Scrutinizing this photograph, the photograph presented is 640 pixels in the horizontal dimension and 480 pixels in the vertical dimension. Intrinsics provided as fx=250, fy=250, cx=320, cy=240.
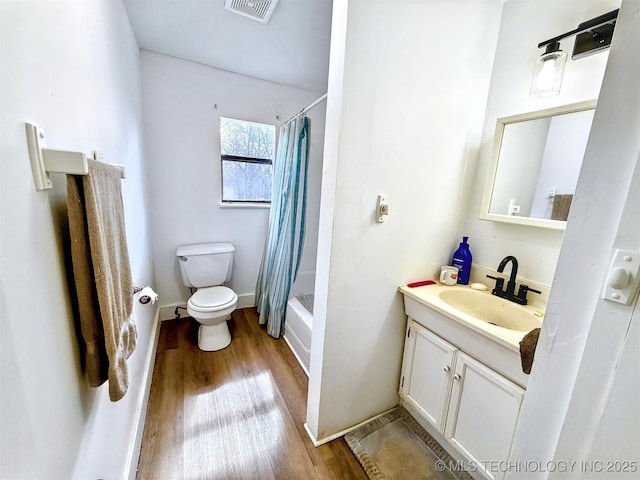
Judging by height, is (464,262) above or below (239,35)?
below

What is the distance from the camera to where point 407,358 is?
1515 mm

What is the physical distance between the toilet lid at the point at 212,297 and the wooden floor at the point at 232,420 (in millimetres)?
417

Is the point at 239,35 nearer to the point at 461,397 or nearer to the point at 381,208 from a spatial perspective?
the point at 381,208

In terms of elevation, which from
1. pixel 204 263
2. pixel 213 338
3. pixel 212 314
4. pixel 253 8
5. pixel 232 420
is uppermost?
pixel 253 8

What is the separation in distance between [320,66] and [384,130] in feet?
4.49

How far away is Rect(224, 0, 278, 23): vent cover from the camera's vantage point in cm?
144

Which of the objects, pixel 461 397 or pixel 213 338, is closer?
pixel 461 397

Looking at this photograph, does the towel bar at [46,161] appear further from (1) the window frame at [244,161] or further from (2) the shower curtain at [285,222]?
(1) the window frame at [244,161]

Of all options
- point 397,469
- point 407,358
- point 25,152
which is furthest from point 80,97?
point 397,469

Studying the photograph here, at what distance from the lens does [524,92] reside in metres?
1.35

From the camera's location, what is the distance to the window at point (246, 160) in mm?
2467

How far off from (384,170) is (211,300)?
1719mm

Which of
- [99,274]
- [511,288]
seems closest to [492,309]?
[511,288]

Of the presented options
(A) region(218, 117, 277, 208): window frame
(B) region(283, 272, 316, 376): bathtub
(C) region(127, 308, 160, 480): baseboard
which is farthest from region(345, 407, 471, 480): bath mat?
(A) region(218, 117, 277, 208): window frame
